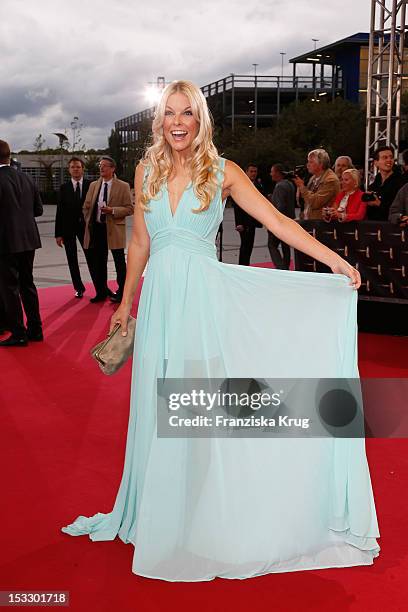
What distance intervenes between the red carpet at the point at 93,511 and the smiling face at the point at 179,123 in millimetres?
1713

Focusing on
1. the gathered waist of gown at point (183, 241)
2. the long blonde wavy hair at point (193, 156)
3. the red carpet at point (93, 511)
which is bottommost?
the red carpet at point (93, 511)

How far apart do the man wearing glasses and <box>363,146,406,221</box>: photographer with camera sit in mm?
3022

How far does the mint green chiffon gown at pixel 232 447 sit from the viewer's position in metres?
3.09

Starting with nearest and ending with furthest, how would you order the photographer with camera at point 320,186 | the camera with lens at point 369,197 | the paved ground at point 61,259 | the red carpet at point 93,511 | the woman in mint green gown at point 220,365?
1. the red carpet at point 93,511
2. the woman in mint green gown at point 220,365
3. the camera with lens at point 369,197
4. the photographer with camera at point 320,186
5. the paved ground at point 61,259

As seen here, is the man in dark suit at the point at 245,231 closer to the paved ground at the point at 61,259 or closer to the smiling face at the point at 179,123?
the paved ground at the point at 61,259

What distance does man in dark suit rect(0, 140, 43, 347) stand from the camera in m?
7.18

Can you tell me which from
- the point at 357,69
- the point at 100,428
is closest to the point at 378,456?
the point at 100,428

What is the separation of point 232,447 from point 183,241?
85cm

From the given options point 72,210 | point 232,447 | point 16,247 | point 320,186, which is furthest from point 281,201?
point 232,447

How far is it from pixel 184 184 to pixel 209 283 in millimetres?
408

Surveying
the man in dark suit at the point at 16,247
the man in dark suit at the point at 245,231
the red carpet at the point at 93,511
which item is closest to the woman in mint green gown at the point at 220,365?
the red carpet at the point at 93,511

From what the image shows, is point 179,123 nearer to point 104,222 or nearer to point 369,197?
point 369,197

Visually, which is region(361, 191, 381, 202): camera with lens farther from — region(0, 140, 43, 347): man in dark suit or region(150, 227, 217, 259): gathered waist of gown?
region(150, 227, 217, 259): gathered waist of gown

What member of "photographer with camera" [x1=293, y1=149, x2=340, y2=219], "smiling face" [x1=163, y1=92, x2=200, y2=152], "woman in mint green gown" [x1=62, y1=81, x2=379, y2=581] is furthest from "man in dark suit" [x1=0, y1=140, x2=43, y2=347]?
"smiling face" [x1=163, y1=92, x2=200, y2=152]
